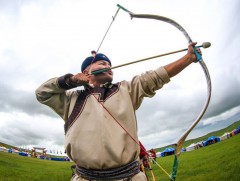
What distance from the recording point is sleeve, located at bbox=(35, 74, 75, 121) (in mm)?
2428

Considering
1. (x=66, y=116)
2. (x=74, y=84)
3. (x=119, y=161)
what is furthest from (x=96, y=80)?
(x=119, y=161)

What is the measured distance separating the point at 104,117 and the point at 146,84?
0.48 metres

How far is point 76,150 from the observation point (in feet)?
6.78

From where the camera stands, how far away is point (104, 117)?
2.09m

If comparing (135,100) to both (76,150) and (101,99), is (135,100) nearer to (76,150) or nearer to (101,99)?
(101,99)

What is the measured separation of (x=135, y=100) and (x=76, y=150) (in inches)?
27.6

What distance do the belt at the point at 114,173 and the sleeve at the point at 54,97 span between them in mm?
648

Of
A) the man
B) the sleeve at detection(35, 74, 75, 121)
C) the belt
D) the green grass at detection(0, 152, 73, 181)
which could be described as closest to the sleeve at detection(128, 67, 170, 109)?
the man

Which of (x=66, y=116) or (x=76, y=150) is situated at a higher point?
(x=66, y=116)

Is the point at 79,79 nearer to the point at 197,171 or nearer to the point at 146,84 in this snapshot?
the point at 146,84

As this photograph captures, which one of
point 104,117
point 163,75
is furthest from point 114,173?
point 163,75

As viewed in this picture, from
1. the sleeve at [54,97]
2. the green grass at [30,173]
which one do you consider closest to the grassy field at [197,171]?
the green grass at [30,173]

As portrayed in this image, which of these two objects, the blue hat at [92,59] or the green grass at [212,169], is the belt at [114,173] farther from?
the green grass at [212,169]

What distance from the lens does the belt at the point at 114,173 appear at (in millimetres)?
1965
